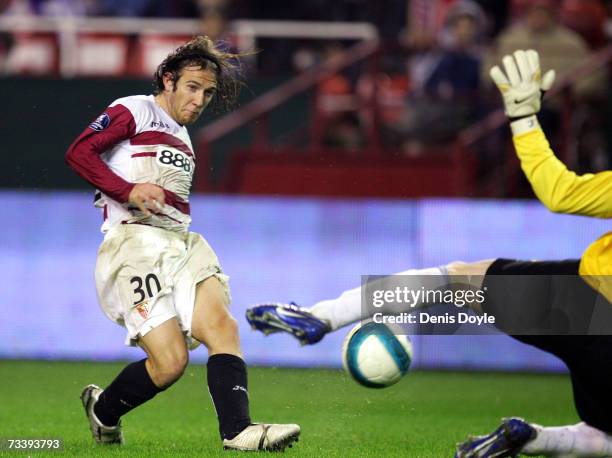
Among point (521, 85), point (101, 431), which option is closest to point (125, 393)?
point (101, 431)

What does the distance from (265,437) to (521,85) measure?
6.37 ft

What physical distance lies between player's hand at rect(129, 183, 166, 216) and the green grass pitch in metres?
1.13

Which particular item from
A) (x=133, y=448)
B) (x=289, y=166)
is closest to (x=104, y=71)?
(x=289, y=166)

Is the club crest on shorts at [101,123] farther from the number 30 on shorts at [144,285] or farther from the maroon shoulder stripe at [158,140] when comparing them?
the number 30 on shorts at [144,285]

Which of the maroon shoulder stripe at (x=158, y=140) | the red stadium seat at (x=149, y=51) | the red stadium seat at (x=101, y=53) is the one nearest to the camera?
the maroon shoulder stripe at (x=158, y=140)

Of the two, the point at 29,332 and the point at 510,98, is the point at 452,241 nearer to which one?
the point at 29,332

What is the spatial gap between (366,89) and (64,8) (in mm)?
3446

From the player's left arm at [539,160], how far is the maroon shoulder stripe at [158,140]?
157 centimetres

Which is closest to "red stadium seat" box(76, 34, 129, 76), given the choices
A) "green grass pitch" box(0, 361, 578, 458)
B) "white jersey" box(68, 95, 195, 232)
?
"green grass pitch" box(0, 361, 578, 458)

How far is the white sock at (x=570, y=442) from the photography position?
5.40m

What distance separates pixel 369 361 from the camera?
558 centimetres

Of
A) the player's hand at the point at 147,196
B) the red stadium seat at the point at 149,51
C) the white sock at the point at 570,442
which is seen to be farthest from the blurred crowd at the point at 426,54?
the player's hand at the point at 147,196

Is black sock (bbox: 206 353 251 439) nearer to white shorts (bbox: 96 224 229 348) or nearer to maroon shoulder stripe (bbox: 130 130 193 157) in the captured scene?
white shorts (bbox: 96 224 229 348)

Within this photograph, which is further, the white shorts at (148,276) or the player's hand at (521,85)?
the white shorts at (148,276)
